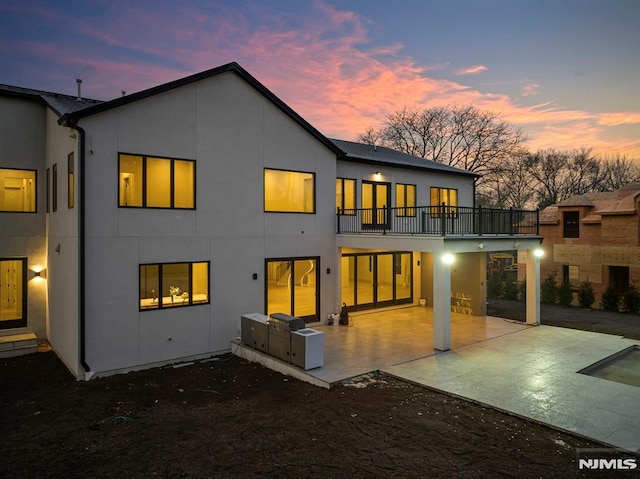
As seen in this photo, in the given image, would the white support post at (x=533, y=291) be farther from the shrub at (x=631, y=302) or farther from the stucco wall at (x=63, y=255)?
the stucco wall at (x=63, y=255)

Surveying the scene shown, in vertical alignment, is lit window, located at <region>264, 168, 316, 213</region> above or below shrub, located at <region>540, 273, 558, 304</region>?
above

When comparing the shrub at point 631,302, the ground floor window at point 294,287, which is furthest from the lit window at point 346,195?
the shrub at point 631,302

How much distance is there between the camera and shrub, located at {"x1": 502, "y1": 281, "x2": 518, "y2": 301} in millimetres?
20547

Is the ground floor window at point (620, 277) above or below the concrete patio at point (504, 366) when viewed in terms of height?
above

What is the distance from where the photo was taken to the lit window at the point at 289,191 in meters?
11.6

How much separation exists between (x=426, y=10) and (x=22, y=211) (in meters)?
17.2

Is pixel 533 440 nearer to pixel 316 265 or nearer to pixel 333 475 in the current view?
pixel 333 475

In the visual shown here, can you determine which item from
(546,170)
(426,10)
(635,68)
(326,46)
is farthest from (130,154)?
(546,170)

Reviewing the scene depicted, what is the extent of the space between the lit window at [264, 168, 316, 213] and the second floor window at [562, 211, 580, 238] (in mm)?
18324

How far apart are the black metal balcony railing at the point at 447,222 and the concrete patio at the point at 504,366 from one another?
3.13 meters

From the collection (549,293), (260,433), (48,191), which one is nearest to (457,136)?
(549,293)

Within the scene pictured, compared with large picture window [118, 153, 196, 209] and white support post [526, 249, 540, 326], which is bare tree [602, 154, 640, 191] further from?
large picture window [118, 153, 196, 209]

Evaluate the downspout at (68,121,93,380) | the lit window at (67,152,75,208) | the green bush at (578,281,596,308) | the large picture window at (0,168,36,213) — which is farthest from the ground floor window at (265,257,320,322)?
the green bush at (578,281,596,308)

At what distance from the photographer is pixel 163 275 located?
31.6 ft
